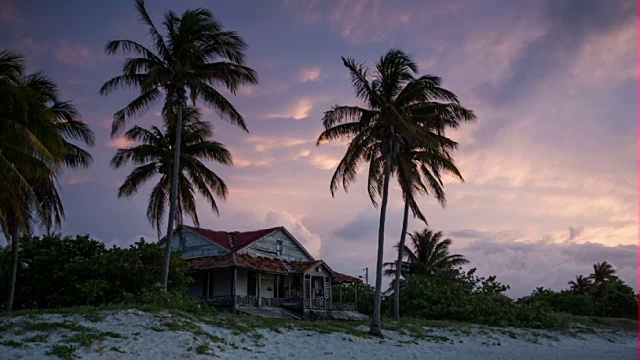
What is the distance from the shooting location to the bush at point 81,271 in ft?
78.7

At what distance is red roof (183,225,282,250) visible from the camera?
34.7 meters

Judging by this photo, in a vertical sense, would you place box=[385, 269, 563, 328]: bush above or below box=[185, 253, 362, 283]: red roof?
below

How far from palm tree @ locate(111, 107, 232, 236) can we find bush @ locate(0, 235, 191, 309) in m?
2.33

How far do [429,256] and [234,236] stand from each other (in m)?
16.3

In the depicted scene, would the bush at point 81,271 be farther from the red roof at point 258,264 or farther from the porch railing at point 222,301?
the red roof at point 258,264

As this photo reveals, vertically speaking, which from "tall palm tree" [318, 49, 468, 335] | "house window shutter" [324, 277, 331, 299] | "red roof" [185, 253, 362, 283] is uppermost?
"tall palm tree" [318, 49, 468, 335]

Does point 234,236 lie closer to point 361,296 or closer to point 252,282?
point 252,282

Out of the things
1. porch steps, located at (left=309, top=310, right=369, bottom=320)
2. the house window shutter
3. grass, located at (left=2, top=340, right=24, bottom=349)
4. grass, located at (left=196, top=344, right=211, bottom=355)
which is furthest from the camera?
the house window shutter

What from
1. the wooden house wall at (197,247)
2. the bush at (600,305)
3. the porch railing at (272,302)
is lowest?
the bush at (600,305)

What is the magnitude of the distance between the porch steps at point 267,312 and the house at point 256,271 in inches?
5.8

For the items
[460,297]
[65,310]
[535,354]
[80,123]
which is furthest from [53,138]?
[460,297]

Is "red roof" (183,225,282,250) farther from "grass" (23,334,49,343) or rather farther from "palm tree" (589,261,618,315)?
"palm tree" (589,261,618,315)

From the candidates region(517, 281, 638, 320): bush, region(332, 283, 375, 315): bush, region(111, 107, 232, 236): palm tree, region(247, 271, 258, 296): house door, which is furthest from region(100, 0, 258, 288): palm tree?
region(517, 281, 638, 320): bush

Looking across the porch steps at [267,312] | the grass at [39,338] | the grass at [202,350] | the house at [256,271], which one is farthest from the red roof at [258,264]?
the grass at [39,338]
